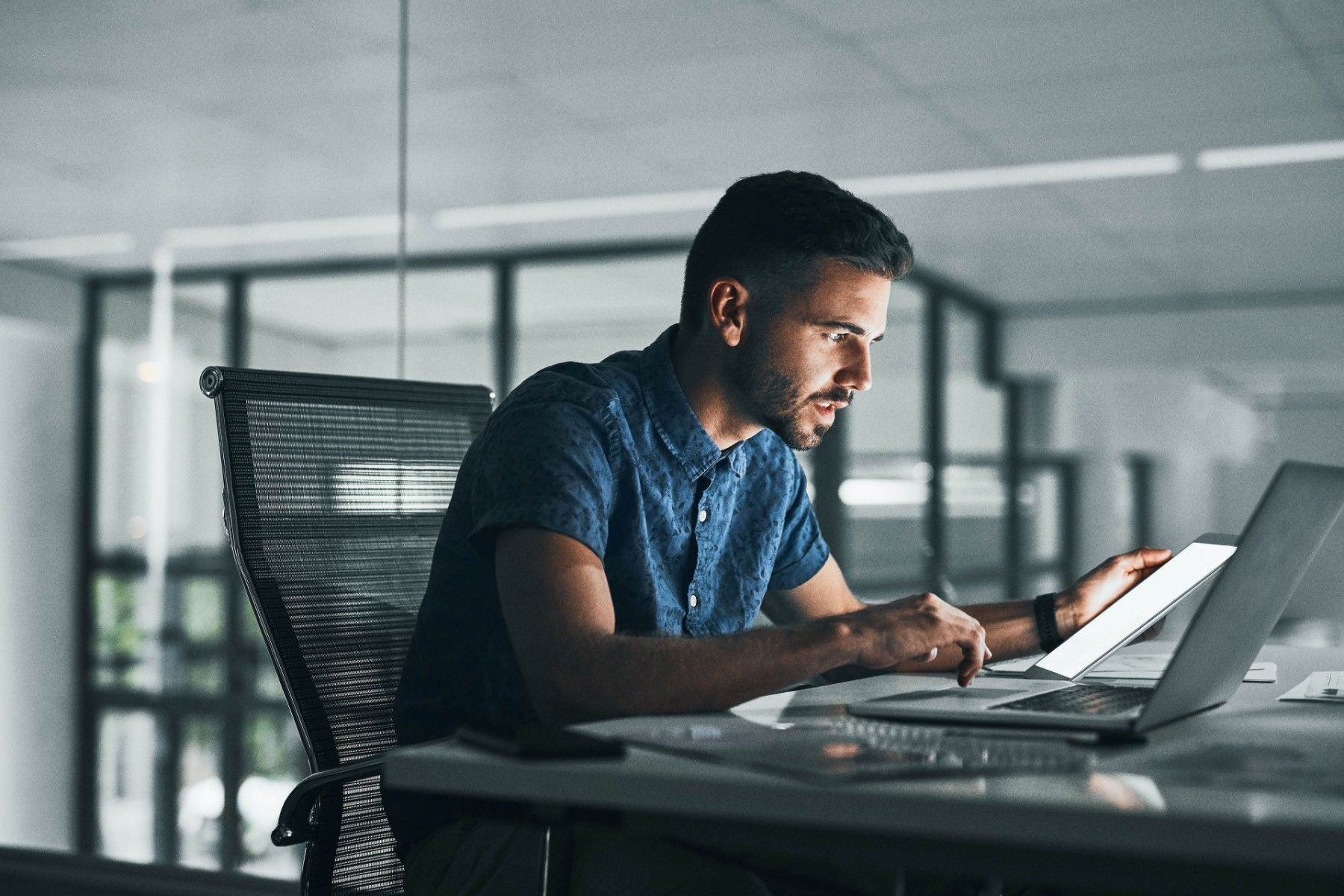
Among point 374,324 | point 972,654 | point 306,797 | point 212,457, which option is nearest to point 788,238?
point 972,654

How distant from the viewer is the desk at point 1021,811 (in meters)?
0.73

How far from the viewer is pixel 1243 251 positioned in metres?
2.60

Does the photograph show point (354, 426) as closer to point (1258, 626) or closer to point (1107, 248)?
point (1258, 626)

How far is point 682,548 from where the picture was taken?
1558 mm

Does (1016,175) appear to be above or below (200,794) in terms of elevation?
above

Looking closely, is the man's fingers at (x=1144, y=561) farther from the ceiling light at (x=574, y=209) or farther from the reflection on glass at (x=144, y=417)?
the reflection on glass at (x=144, y=417)

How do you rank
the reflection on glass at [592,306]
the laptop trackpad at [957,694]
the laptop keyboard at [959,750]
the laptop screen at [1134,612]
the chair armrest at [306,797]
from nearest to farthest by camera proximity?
the laptop keyboard at [959,750] < the laptop trackpad at [957,694] < the chair armrest at [306,797] < the laptop screen at [1134,612] < the reflection on glass at [592,306]

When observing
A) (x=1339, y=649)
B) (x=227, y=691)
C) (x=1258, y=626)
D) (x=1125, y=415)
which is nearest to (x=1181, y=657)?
(x=1258, y=626)

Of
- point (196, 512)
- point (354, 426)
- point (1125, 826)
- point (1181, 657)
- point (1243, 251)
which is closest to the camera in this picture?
point (1125, 826)

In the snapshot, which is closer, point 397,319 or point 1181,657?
point 1181,657

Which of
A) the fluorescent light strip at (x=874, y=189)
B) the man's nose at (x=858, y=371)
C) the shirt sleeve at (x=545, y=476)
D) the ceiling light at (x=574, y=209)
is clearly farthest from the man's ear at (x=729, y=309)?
the ceiling light at (x=574, y=209)

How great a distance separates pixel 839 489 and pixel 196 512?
145 centimetres

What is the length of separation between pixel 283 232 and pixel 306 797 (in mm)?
2041

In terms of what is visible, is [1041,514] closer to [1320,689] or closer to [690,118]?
[690,118]
